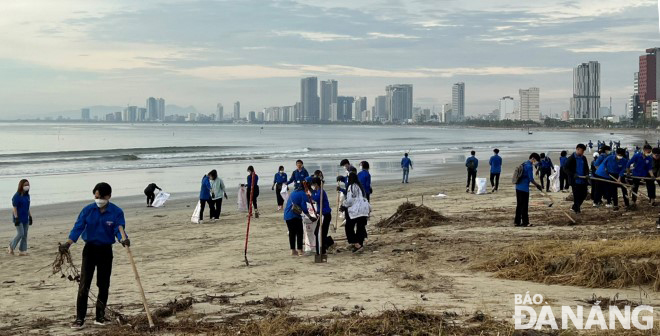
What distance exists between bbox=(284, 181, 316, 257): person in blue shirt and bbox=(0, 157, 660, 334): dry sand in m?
0.29

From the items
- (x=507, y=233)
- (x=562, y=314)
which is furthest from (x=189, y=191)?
(x=562, y=314)

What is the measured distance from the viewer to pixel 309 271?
10.1m

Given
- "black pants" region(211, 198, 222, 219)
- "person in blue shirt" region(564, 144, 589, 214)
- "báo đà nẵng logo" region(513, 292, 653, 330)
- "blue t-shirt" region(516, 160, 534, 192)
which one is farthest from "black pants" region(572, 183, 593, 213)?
"black pants" region(211, 198, 222, 219)

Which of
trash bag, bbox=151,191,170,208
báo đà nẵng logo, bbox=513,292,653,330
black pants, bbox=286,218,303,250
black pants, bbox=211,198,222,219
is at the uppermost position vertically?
black pants, bbox=286,218,303,250

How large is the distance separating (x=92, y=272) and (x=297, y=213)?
172 inches

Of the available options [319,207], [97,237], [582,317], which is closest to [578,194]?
[319,207]

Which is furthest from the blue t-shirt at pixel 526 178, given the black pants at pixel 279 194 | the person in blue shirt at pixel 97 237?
the person in blue shirt at pixel 97 237

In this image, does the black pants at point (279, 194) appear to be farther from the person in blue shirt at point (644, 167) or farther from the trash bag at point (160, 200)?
the person in blue shirt at point (644, 167)

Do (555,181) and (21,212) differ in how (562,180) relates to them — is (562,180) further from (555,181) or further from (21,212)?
(21,212)

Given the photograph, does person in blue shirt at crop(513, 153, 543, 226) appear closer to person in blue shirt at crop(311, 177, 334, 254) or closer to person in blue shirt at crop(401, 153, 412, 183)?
person in blue shirt at crop(311, 177, 334, 254)

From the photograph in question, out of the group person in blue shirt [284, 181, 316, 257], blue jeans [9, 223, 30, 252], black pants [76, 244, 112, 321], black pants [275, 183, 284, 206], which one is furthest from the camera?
black pants [275, 183, 284, 206]

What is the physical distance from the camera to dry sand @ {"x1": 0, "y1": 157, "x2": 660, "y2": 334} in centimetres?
779

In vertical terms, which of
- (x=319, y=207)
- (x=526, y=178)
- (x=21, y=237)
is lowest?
(x=21, y=237)

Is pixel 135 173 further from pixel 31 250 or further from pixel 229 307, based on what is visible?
pixel 229 307
